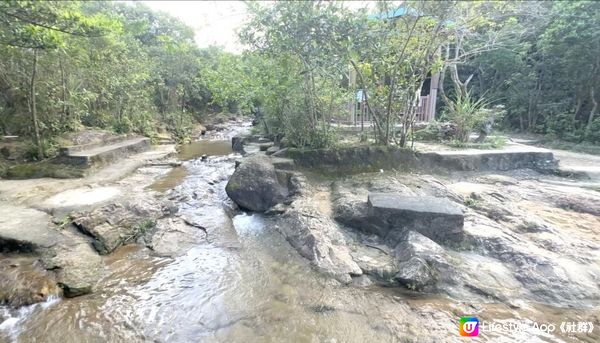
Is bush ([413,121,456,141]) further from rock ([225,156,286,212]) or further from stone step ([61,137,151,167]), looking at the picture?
stone step ([61,137,151,167])

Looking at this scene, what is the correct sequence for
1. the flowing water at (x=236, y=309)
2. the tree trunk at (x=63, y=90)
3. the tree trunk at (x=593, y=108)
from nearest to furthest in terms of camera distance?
the flowing water at (x=236, y=309), the tree trunk at (x=63, y=90), the tree trunk at (x=593, y=108)

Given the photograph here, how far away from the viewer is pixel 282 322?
3078mm

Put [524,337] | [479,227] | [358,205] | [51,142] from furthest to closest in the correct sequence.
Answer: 1. [51,142]
2. [358,205]
3. [479,227]
4. [524,337]

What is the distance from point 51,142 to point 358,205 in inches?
314

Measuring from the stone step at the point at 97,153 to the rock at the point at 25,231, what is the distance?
2.72m

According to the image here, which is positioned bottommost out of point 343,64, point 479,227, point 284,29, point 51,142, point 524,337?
point 524,337

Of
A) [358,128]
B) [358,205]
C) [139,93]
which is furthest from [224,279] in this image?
[139,93]

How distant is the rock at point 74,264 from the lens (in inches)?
138

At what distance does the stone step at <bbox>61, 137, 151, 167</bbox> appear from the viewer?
7227 mm

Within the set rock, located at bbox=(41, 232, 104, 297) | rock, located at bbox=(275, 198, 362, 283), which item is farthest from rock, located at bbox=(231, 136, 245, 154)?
rock, located at bbox=(41, 232, 104, 297)

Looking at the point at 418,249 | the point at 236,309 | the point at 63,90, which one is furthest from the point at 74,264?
the point at 63,90

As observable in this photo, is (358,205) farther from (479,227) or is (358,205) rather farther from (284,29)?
(284,29)

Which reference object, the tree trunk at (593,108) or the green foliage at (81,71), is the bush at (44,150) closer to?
the green foliage at (81,71)

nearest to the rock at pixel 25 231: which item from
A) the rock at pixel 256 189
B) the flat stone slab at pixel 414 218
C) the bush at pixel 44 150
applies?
the rock at pixel 256 189
